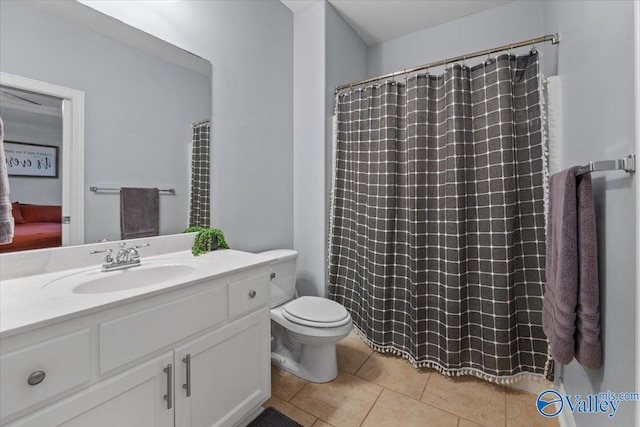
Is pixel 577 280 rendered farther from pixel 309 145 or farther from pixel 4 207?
pixel 4 207

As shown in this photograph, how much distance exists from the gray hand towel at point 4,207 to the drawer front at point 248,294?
0.81 m

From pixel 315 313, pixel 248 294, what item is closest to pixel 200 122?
pixel 248 294

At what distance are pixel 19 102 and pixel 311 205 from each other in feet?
5.39

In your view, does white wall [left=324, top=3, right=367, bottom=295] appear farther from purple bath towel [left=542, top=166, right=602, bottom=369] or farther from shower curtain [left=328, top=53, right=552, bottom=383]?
purple bath towel [left=542, top=166, right=602, bottom=369]

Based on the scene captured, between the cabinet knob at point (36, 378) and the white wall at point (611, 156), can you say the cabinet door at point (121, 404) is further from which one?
the white wall at point (611, 156)

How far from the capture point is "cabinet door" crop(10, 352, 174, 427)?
76 cm

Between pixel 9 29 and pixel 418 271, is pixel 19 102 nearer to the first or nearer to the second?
pixel 9 29

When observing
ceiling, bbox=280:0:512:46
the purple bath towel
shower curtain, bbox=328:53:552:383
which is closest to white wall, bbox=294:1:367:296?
ceiling, bbox=280:0:512:46

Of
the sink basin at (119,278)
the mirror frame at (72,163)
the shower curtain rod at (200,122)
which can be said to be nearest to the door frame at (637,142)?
the sink basin at (119,278)

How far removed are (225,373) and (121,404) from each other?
399 millimetres

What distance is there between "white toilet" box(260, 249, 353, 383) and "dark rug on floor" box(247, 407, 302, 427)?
0.32 meters

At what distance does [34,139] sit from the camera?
1.10 m

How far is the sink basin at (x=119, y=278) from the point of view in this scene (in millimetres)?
1052

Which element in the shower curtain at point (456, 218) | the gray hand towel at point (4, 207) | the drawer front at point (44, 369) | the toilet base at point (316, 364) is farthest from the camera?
the toilet base at point (316, 364)
